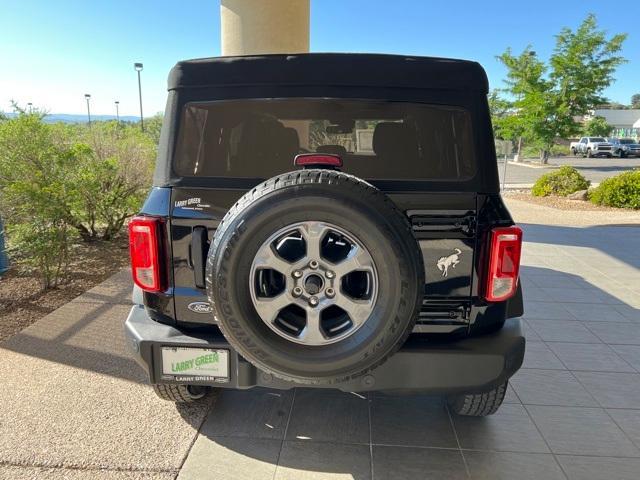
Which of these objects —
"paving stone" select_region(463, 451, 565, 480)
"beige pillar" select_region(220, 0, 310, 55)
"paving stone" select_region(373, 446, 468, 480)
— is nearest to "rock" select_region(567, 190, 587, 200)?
"beige pillar" select_region(220, 0, 310, 55)

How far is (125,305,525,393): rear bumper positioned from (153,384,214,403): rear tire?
0.54 meters

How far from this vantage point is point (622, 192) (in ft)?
44.1

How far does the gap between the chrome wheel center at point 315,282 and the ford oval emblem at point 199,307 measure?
1.47ft

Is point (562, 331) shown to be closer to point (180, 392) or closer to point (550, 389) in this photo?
point (550, 389)

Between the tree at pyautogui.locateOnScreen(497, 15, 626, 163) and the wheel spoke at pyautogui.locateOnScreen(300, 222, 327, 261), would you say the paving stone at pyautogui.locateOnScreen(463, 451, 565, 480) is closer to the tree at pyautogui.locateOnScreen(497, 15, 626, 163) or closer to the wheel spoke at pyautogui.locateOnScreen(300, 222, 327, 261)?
the wheel spoke at pyautogui.locateOnScreen(300, 222, 327, 261)

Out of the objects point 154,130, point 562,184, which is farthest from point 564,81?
point 154,130

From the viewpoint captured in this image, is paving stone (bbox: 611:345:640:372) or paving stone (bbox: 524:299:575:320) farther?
paving stone (bbox: 524:299:575:320)

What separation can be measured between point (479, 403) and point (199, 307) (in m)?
1.78

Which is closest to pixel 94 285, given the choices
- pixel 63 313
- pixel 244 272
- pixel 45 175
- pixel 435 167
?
pixel 63 313

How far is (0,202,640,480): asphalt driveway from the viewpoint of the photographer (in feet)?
8.48

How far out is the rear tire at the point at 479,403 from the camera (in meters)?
2.86

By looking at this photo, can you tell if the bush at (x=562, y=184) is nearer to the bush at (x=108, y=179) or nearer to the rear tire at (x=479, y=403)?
the bush at (x=108, y=179)

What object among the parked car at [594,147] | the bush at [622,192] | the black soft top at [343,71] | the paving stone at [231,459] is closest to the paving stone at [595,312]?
the black soft top at [343,71]

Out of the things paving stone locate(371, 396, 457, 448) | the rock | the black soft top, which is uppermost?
the black soft top
